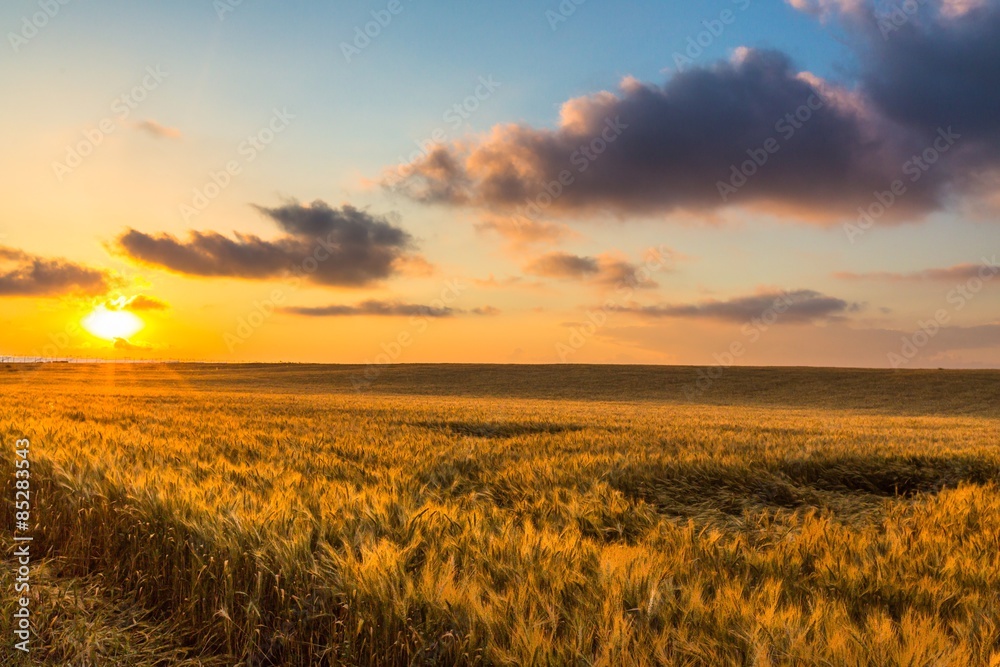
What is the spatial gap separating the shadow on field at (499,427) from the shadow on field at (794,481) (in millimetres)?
6744

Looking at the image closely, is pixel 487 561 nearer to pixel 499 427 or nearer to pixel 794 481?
pixel 794 481

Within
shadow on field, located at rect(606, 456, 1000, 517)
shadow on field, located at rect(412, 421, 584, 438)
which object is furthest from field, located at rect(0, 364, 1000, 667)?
shadow on field, located at rect(412, 421, 584, 438)

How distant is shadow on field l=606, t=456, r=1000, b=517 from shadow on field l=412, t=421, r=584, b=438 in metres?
6.74

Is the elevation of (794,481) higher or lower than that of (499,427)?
higher

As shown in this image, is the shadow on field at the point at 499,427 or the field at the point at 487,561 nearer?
the field at the point at 487,561

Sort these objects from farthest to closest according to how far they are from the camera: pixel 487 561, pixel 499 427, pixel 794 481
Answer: pixel 499 427 < pixel 794 481 < pixel 487 561

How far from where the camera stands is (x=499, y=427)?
15.6 metres

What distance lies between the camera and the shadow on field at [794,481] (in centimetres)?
750

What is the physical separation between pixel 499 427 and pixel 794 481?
8.12 m

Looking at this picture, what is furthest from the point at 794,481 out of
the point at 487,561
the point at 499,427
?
the point at 499,427

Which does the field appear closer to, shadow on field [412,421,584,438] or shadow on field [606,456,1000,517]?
shadow on field [606,456,1000,517]

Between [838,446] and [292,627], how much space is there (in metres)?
11.1

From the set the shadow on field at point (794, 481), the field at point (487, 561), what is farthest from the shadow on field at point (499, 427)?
the shadow on field at point (794, 481)

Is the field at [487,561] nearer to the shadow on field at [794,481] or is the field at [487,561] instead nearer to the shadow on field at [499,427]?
→ the shadow on field at [794,481]
